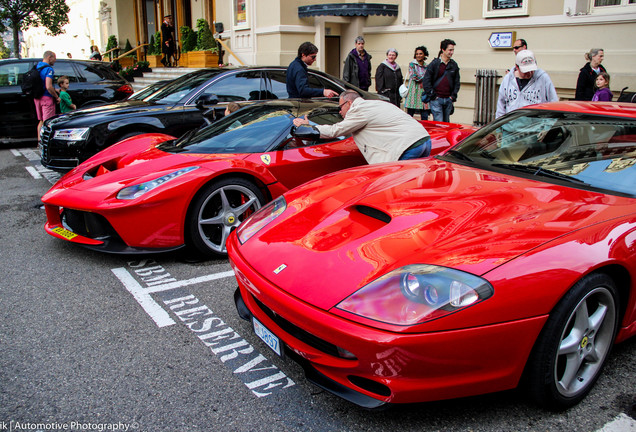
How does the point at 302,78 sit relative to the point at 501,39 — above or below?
below

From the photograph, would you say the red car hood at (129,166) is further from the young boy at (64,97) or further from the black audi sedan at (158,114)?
the young boy at (64,97)

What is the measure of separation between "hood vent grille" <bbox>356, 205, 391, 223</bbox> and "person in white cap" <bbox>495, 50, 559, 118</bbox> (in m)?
3.52

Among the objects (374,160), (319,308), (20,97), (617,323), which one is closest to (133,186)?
(374,160)

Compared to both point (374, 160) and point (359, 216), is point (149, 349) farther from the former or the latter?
point (374, 160)

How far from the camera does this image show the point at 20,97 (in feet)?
34.1

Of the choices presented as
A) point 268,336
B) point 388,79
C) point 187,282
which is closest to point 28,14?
point 388,79

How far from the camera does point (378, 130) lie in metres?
4.68

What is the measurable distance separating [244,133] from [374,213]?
7.61 ft

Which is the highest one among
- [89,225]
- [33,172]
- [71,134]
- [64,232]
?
[71,134]

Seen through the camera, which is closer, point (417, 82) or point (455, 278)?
point (455, 278)

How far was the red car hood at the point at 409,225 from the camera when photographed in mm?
2337

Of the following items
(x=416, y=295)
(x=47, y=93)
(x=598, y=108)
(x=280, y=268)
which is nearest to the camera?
(x=416, y=295)

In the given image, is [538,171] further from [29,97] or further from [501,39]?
[29,97]

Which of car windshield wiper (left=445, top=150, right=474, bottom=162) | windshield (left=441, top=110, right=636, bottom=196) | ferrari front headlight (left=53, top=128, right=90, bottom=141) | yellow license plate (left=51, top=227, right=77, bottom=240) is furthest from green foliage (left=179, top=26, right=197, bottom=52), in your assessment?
windshield (left=441, top=110, right=636, bottom=196)
